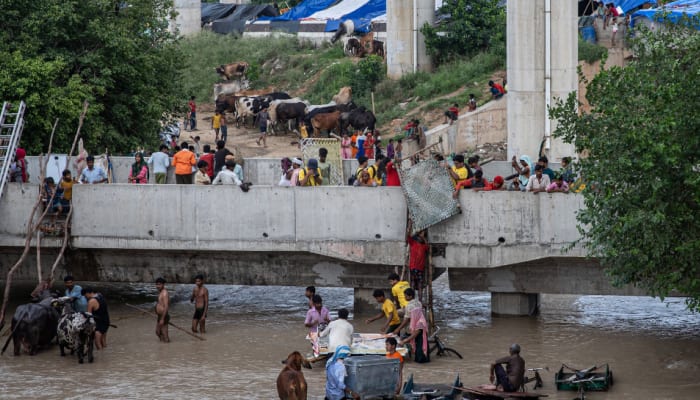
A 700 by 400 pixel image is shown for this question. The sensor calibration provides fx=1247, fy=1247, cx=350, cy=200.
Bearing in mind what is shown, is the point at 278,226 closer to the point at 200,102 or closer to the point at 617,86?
the point at 617,86

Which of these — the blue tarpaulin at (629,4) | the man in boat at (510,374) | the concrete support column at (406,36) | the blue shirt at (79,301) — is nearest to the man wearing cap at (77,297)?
the blue shirt at (79,301)

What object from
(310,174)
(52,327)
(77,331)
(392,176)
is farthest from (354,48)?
(77,331)

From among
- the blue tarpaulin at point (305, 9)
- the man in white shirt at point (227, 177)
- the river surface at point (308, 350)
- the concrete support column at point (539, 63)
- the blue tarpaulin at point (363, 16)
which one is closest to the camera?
the river surface at point (308, 350)

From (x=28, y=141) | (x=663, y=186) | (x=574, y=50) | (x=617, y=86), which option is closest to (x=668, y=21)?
(x=617, y=86)

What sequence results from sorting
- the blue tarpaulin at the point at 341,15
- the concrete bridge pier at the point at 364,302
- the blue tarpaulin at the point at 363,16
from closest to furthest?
the concrete bridge pier at the point at 364,302 < the blue tarpaulin at the point at 363,16 < the blue tarpaulin at the point at 341,15

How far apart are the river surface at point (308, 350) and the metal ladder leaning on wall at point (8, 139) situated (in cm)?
310

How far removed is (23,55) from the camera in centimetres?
2589

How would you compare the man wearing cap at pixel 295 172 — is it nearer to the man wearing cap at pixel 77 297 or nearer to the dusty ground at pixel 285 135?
the man wearing cap at pixel 77 297

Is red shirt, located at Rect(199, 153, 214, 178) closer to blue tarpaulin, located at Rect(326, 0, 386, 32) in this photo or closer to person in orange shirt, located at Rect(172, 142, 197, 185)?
person in orange shirt, located at Rect(172, 142, 197, 185)

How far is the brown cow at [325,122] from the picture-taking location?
3888 centimetres

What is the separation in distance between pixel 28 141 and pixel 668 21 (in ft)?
46.2

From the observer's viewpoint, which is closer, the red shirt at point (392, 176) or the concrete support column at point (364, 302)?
the red shirt at point (392, 176)

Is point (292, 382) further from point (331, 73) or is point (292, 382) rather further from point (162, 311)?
point (331, 73)

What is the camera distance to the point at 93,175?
21.7 m
